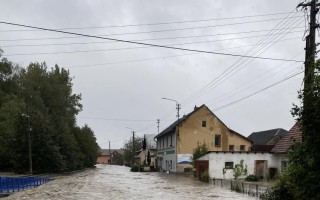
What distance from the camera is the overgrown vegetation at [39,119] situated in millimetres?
59000

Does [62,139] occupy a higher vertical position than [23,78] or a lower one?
lower

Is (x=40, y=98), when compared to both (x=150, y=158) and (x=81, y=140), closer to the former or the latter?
(x=81, y=140)

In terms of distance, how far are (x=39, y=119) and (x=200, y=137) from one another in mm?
24127

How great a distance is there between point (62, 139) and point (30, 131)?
1314 cm

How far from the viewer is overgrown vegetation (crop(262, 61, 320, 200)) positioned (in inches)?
348

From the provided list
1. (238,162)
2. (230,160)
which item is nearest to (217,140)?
(230,160)

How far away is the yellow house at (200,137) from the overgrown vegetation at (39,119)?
17434 mm

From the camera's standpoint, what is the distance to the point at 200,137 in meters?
66.5

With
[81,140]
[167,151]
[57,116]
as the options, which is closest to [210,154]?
[167,151]

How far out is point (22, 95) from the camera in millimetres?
75875

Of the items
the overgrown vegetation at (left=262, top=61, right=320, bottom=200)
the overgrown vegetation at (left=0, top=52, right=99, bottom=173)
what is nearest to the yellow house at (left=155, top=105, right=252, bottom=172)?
the overgrown vegetation at (left=0, top=52, right=99, bottom=173)

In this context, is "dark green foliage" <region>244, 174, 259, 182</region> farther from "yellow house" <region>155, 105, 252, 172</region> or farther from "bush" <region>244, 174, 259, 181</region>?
"yellow house" <region>155, 105, 252, 172</region>

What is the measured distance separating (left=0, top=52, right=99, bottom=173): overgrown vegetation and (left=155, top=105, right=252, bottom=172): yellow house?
57.2 ft

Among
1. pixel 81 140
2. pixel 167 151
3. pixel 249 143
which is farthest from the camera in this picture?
pixel 81 140
